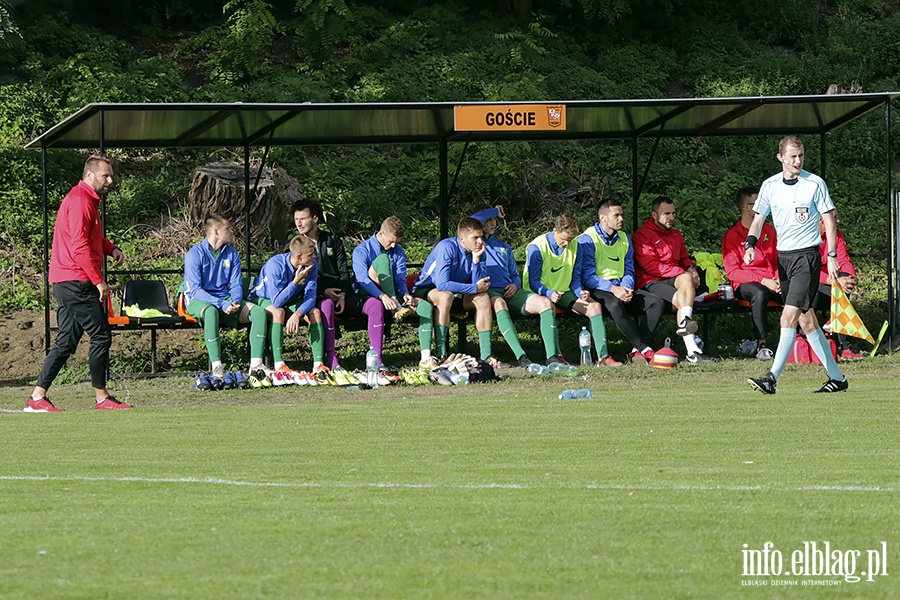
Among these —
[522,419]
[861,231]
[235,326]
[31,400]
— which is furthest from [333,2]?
[522,419]

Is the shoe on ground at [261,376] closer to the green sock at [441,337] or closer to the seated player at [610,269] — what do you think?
the green sock at [441,337]

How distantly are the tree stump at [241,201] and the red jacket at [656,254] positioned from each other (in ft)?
20.4

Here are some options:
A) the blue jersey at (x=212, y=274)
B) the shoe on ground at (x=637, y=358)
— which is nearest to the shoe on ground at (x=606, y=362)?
the shoe on ground at (x=637, y=358)

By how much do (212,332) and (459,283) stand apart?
103 inches

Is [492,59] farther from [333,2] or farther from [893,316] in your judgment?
[893,316]

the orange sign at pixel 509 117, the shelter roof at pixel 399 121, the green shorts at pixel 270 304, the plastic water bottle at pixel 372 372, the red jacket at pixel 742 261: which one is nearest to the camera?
the plastic water bottle at pixel 372 372

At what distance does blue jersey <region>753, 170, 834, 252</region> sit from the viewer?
11.7m

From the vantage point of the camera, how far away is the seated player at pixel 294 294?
1380 centimetres

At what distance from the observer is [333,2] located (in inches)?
1024

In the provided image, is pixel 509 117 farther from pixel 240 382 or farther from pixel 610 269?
pixel 240 382

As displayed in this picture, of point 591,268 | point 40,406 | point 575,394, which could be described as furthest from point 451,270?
point 40,406

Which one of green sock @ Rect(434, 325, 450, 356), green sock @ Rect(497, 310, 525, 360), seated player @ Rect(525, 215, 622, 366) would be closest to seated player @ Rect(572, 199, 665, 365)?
seated player @ Rect(525, 215, 622, 366)

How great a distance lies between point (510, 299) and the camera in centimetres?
1499

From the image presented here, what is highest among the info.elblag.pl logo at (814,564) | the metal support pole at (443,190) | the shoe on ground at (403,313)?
the metal support pole at (443,190)
